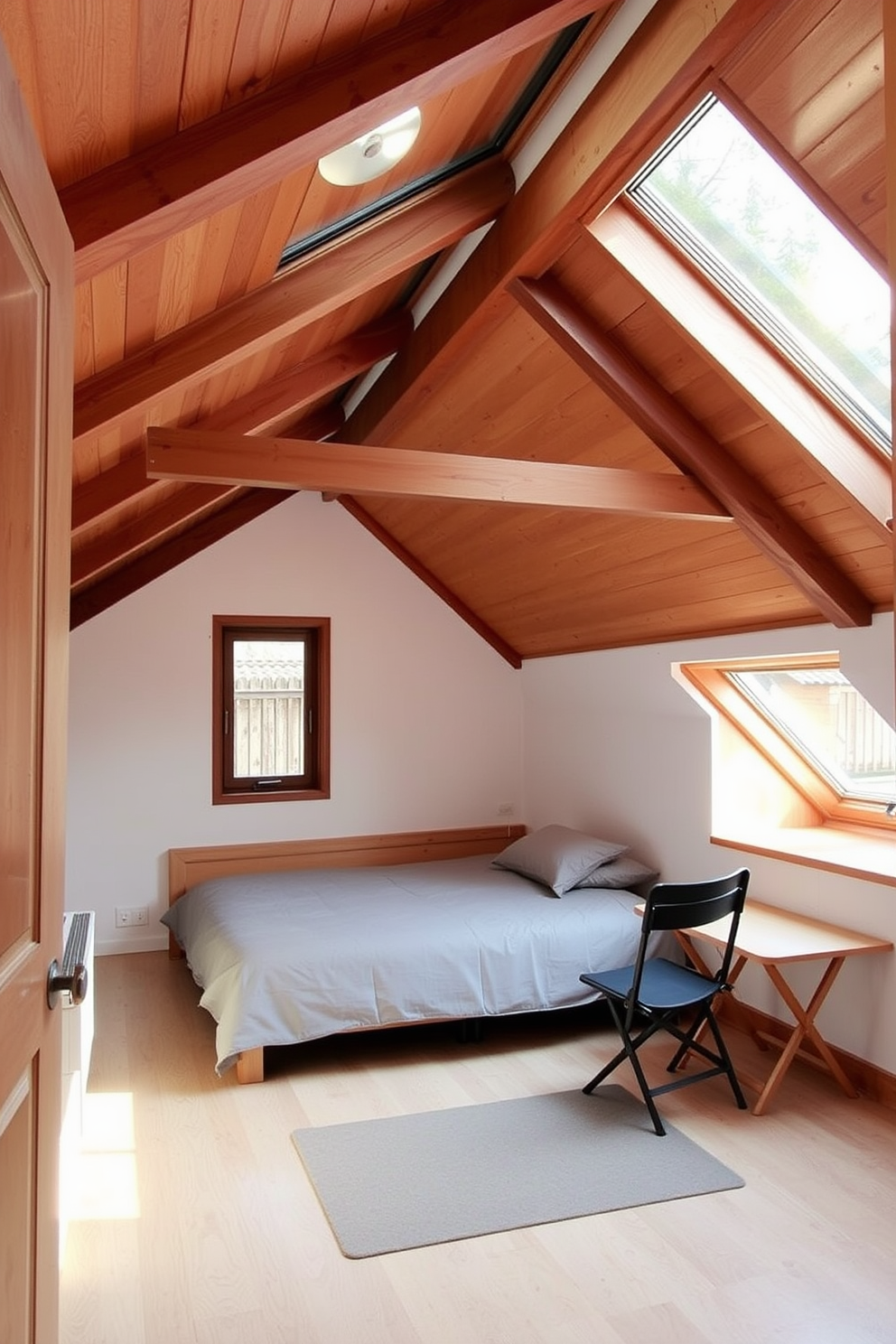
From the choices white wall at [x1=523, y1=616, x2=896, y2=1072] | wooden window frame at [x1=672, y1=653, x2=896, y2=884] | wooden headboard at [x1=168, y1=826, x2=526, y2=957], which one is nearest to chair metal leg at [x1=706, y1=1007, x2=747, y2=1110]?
white wall at [x1=523, y1=616, x2=896, y2=1072]

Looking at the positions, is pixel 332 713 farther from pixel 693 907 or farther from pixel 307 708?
pixel 693 907

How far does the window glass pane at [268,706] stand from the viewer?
587 centimetres

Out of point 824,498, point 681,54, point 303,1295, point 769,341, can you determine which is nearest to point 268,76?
point 681,54

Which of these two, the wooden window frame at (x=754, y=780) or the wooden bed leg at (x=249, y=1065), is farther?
the wooden window frame at (x=754, y=780)

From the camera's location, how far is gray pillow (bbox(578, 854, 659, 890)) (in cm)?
478

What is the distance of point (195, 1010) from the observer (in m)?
4.51

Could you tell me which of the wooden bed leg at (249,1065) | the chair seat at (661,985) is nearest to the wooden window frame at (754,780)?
the chair seat at (661,985)

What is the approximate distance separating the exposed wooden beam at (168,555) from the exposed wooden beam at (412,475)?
257cm

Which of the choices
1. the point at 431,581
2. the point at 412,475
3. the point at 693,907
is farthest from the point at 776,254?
the point at 431,581

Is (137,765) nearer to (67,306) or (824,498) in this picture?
(824,498)

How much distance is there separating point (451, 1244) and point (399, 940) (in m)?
1.45

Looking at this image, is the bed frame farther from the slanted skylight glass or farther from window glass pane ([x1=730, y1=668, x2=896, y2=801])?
the slanted skylight glass

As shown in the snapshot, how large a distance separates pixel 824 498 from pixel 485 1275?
7.98ft

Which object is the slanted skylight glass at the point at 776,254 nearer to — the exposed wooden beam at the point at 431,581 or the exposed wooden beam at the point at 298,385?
the exposed wooden beam at the point at 298,385
